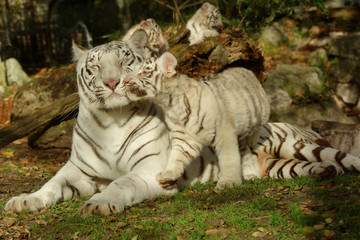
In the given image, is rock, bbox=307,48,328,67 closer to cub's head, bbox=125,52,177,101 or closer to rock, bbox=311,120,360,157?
rock, bbox=311,120,360,157

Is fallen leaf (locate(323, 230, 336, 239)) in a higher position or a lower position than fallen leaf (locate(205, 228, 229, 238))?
higher

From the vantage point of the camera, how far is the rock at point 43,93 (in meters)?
8.07

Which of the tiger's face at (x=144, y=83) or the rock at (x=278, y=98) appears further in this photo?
the rock at (x=278, y=98)

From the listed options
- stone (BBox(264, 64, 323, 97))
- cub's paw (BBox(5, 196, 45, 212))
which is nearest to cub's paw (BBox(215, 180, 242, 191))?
cub's paw (BBox(5, 196, 45, 212))

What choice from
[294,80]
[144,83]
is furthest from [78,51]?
[294,80]

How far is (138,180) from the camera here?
13.1 ft

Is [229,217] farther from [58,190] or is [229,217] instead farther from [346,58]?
[346,58]

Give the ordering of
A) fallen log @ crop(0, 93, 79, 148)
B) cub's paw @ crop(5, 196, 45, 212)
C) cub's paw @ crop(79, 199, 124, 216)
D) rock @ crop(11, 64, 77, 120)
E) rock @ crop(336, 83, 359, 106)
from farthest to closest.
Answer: rock @ crop(336, 83, 359, 106) < rock @ crop(11, 64, 77, 120) < fallen log @ crop(0, 93, 79, 148) < cub's paw @ crop(5, 196, 45, 212) < cub's paw @ crop(79, 199, 124, 216)

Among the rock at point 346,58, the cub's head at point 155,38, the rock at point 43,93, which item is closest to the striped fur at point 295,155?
the cub's head at point 155,38

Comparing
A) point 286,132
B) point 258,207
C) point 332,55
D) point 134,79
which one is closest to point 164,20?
point 332,55

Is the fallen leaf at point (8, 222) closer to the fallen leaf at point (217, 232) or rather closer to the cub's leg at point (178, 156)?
the cub's leg at point (178, 156)

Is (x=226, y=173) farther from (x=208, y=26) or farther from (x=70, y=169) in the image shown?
(x=208, y=26)

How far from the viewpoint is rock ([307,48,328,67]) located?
12203 millimetres

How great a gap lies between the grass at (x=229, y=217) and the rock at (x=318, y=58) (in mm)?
8616
